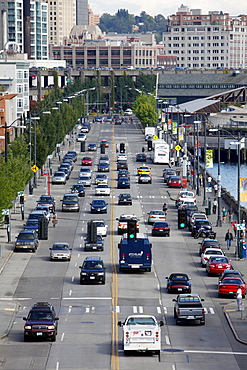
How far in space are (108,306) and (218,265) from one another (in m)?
12.1

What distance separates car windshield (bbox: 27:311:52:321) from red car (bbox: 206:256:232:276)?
19.7 m

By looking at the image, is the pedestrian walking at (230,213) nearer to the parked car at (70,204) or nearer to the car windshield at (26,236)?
the parked car at (70,204)

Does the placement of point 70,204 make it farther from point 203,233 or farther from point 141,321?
point 141,321

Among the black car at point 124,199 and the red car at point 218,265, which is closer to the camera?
the red car at point 218,265

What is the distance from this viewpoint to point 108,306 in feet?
162

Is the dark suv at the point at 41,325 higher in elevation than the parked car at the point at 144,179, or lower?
higher

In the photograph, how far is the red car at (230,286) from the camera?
52.1 metres

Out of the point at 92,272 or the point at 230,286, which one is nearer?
the point at 230,286

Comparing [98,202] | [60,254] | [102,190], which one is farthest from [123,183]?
[60,254]

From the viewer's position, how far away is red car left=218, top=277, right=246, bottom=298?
52.1 meters

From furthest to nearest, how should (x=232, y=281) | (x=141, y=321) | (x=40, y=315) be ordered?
(x=232, y=281)
(x=40, y=315)
(x=141, y=321)

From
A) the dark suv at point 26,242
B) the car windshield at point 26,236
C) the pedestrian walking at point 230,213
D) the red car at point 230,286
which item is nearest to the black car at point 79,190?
the pedestrian walking at point 230,213

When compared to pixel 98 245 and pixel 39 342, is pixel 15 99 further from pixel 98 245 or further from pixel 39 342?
pixel 39 342

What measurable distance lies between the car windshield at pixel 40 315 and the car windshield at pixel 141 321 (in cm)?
443
